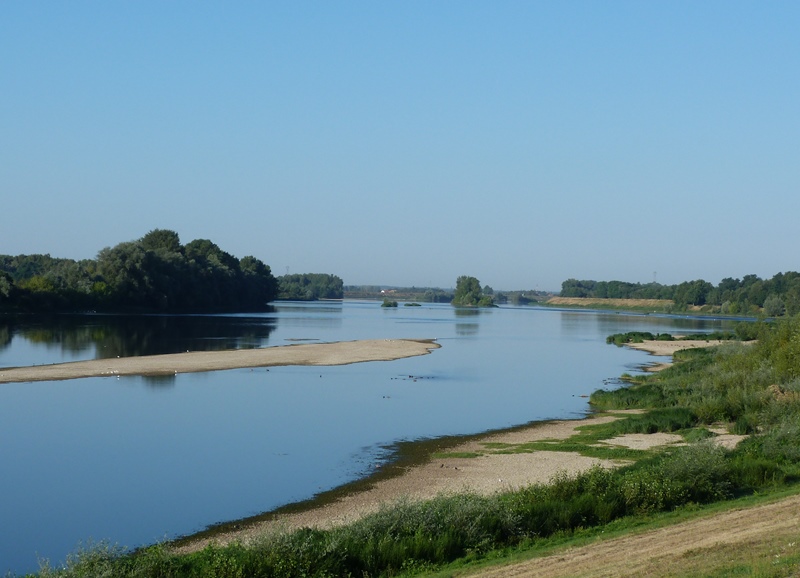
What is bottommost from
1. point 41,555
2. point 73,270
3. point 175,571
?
point 41,555

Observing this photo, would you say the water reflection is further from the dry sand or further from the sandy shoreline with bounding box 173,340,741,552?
the dry sand

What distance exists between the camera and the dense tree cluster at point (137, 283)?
298 feet

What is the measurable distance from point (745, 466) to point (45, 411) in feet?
78.8

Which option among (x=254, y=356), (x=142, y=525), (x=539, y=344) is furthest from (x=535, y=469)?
(x=539, y=344)

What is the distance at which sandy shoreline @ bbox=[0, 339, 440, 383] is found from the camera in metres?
40.4

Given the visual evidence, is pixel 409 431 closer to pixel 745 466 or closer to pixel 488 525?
pixel 745 466

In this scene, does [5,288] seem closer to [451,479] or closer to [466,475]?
[466,475]

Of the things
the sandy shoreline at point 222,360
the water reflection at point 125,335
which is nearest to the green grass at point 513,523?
the sandy shoreline at point 222,360

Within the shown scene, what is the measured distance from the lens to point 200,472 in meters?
21.4

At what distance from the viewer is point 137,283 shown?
100938mm

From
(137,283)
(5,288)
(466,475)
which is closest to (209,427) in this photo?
(466,475)

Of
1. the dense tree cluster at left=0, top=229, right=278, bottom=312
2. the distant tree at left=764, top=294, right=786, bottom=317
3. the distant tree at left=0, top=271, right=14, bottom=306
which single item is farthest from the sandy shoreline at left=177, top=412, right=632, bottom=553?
the distant tree at left=764, top=294, right=786, bottom=317

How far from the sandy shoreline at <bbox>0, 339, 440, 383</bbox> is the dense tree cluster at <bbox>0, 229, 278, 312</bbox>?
4235 cm

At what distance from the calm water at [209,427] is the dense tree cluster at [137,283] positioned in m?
34.2
